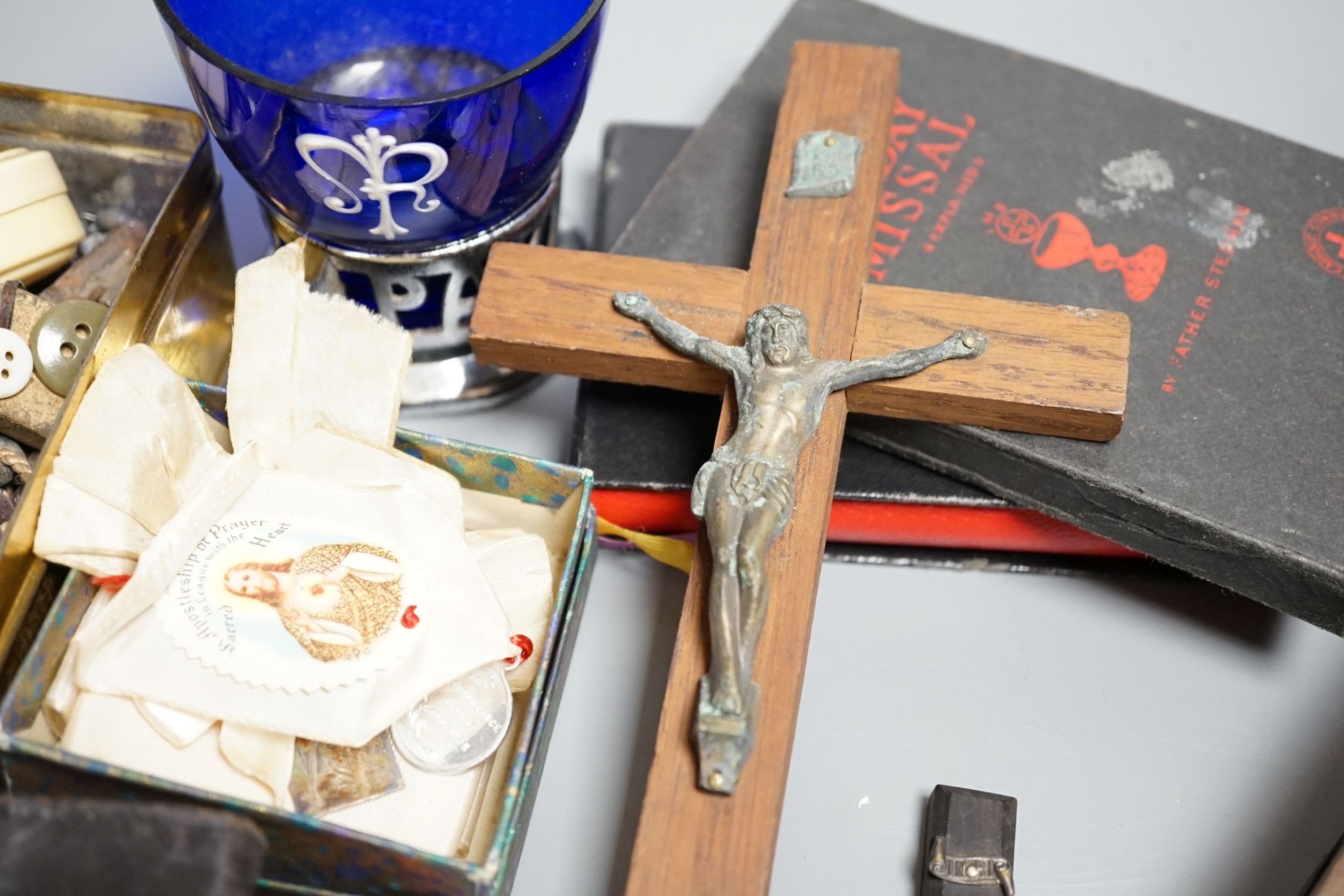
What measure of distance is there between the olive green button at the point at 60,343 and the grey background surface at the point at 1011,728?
27 centimetres

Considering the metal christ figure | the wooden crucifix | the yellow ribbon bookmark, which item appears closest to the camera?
the metal christ figure

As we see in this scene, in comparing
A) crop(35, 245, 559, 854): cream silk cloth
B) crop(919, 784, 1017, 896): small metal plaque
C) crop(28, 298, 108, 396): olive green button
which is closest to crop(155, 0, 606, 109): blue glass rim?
crop(35, 245, 559, 854): cream silk cloth

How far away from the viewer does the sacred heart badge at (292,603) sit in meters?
0.89

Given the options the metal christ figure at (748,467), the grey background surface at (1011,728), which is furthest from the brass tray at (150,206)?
the metal christ figure at (748,467)

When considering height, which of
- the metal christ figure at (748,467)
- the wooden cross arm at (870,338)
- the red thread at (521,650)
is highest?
the wooden cross arm at (870,338)

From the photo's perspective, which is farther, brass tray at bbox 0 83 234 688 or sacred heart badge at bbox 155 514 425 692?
brass tray at bbox 0 83 234 688

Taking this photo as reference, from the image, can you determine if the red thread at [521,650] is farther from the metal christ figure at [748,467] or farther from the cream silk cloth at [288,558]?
the metal christ figure at [748,467]

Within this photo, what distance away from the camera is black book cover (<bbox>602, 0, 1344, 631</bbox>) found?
3.41ft

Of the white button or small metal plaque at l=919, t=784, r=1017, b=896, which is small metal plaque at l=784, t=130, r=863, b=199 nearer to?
small metal plaque at l=919, t=784, r=1017, b=896

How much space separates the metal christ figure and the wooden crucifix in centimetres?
2

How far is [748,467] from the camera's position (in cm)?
93

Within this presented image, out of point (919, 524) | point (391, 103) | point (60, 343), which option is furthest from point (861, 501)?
point (60, 343)

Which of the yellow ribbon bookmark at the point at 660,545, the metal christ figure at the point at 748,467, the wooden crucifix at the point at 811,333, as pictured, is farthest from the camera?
the yellow ribbon bookmark at the point at 660,545

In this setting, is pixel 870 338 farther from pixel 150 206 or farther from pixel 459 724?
pixel 150 206
